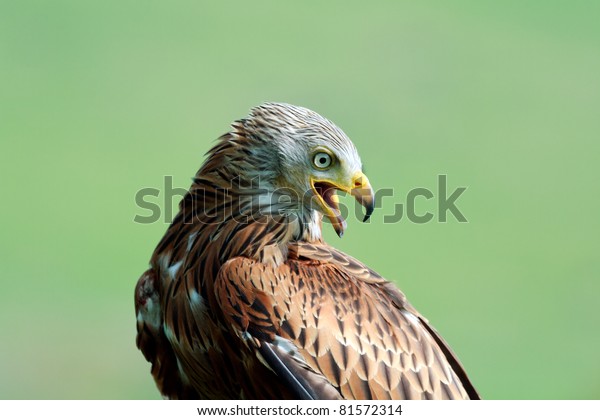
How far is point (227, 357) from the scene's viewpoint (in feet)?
22.0

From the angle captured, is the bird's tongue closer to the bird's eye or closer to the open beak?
the open beak

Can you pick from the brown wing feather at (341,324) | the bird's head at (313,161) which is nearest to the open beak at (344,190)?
the bird's head at (313,161)

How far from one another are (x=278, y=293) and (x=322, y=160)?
759mm

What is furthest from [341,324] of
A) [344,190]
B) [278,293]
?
[344,190]

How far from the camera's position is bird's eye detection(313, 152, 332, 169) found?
6.55m

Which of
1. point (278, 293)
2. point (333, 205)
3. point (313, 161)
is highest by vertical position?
point (313, 161)

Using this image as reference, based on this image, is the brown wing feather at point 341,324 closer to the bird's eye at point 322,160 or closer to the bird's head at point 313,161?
the bird's head at point 313,161

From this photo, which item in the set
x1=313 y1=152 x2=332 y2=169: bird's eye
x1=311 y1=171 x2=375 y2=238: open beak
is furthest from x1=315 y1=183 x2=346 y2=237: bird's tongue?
x1=313 y1=152 x2=332 y2=169: bird's eye

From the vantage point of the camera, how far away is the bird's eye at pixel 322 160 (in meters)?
6.55

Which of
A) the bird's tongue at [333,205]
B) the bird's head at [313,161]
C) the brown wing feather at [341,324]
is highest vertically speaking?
the bird's head at [313,161]

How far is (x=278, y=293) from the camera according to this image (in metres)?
6.62

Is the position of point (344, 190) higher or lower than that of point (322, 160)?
lower

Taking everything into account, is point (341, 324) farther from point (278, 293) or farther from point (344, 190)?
point (344, 190)
